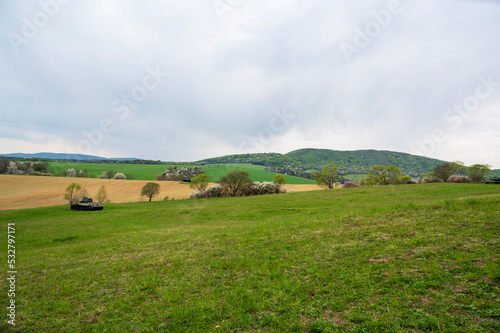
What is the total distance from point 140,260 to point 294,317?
10.4 meters

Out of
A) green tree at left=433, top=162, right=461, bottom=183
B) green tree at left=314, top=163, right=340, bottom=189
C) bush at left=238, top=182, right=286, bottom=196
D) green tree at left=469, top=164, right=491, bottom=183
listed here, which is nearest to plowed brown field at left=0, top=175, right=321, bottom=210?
green tree at left=314, top=163, right=340, bottom=189

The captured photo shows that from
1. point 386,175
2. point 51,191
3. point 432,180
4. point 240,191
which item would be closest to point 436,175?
point 432,180

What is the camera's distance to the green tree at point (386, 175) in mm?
69850

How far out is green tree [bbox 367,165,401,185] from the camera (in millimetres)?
69850

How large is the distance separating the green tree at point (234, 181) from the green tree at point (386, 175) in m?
44.4

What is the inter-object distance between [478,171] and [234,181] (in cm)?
7366

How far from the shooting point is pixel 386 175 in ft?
235

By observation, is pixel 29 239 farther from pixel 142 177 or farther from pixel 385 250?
pixel 142 177

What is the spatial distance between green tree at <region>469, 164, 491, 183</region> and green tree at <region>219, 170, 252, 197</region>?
67.5m

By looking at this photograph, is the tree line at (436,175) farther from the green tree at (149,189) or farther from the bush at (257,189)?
the green tree at (149,189)

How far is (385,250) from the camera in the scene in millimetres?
9477

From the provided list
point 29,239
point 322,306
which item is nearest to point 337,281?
point 322,306

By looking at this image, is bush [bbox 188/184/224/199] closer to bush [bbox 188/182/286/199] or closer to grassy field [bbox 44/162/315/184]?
bush [bbox 188/182/286/199]

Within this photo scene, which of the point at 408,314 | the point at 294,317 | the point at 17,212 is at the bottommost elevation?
Result: the point at 17,212
